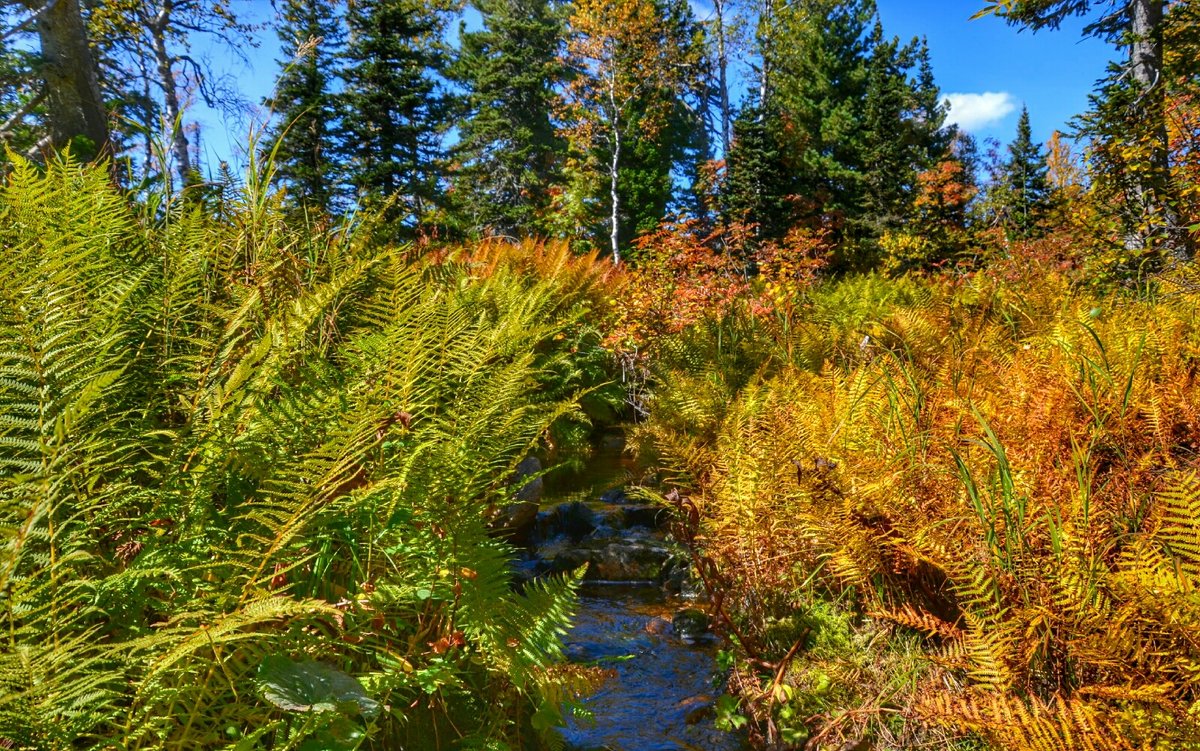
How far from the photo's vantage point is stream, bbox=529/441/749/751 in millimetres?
2330

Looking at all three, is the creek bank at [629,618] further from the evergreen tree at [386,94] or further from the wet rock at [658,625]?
the evergreen tree at [386,94]

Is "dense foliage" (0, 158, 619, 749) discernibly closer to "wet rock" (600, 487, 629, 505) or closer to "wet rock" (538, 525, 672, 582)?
"wet rock" (538, 525, 672, 582)

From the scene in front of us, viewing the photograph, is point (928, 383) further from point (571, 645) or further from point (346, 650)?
point (346, 650)

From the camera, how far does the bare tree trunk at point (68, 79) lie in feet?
11.5

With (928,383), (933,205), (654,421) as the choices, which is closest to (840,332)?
(654,421)

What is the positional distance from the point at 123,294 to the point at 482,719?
90 cm

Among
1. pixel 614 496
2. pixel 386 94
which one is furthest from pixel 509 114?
pixel 614 496

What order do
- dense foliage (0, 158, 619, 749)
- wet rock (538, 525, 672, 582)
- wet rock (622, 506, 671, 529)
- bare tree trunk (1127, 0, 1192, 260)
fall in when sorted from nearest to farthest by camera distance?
dense foliage (0, 158, 619, 749) → wet rock (538, 525, 672, 582) → bare tree trunk (1127, 0, 1192, 260) → wet rock (622, 506, 671, 529)

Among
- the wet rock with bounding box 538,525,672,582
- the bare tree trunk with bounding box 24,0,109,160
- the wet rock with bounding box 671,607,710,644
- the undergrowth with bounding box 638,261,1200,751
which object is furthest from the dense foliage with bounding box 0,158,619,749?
the bare tree trunk with bounding box 24,0,109,160

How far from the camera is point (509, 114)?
24984mm

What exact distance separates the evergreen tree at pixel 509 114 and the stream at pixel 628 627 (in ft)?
60.9

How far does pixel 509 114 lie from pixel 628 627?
80.5 feet

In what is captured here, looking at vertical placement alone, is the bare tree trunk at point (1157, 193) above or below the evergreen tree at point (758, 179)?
below

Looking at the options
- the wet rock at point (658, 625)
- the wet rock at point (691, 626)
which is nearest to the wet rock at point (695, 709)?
the wet rock at point (691, 626)
